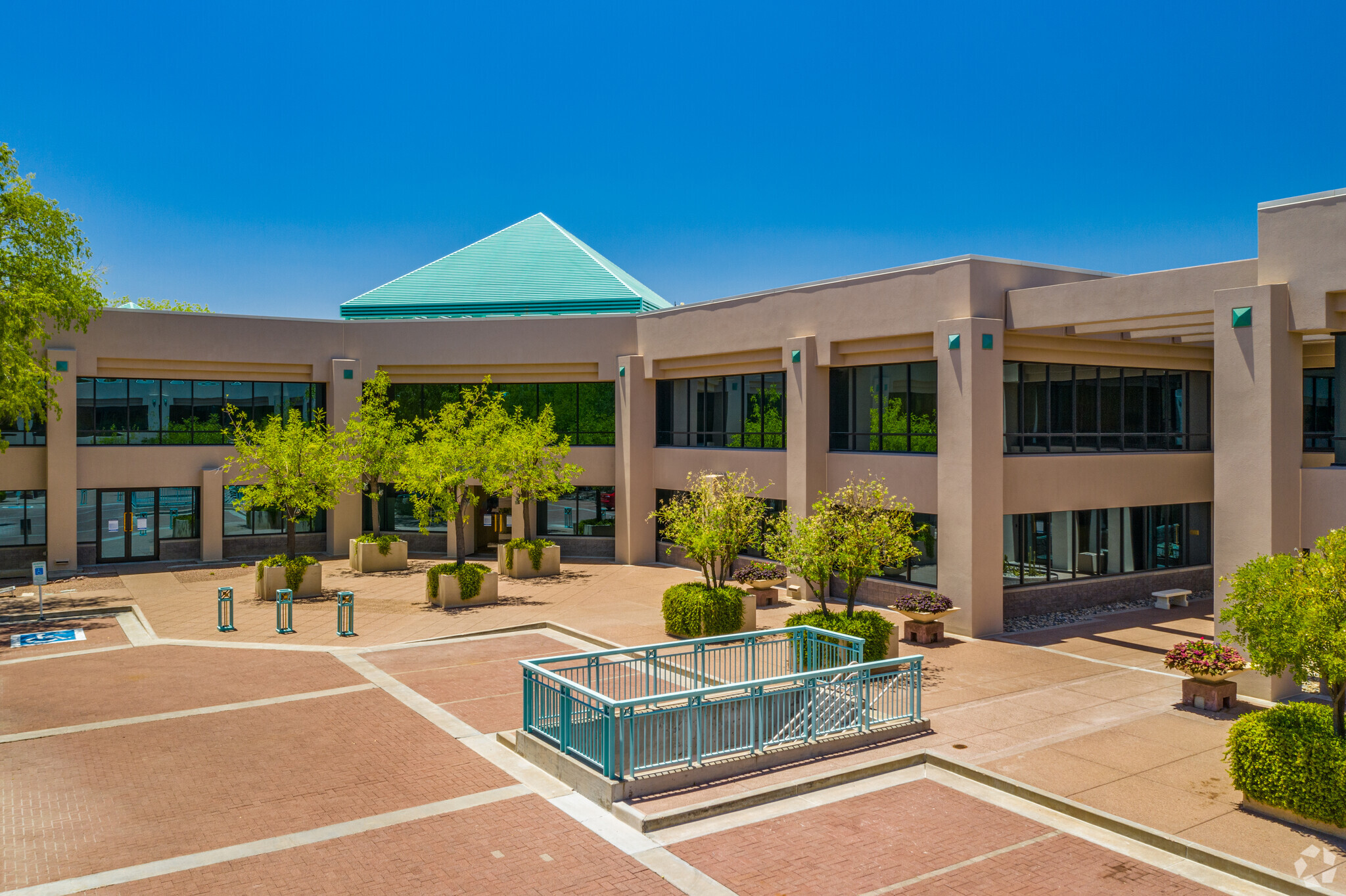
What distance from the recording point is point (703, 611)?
18688 mm

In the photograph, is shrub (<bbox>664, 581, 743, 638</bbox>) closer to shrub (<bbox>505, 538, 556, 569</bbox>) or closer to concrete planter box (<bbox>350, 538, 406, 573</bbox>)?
shrub (<bbox>505, 538, 556, 569</bbox>)

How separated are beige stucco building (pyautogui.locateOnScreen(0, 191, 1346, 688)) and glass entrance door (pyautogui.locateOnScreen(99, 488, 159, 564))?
Answer: 2.8 inches

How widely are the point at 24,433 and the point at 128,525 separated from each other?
13.4ft

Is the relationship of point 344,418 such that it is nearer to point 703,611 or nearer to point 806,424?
point 806,424

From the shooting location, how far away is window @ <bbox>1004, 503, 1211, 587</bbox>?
2139cm

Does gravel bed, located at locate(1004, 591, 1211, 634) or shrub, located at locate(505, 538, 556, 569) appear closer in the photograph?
gravel bed, located at locate(1004, 591, 1211, 634)

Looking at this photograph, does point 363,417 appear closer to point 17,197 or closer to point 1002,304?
point 17,197

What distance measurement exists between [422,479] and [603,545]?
868 cm

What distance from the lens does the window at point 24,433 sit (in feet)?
93.2

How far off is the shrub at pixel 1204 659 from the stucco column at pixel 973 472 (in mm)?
5178

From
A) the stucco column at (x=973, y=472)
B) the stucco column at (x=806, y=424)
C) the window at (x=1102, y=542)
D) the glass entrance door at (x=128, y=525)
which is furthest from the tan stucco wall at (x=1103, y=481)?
the glass entrance door at (x=128, y=525)

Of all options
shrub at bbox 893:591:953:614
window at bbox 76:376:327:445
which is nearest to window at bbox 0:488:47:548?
window at bbox 76:376:327:445

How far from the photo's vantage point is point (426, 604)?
2339cm

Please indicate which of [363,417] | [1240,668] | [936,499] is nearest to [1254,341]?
[1240,668]
